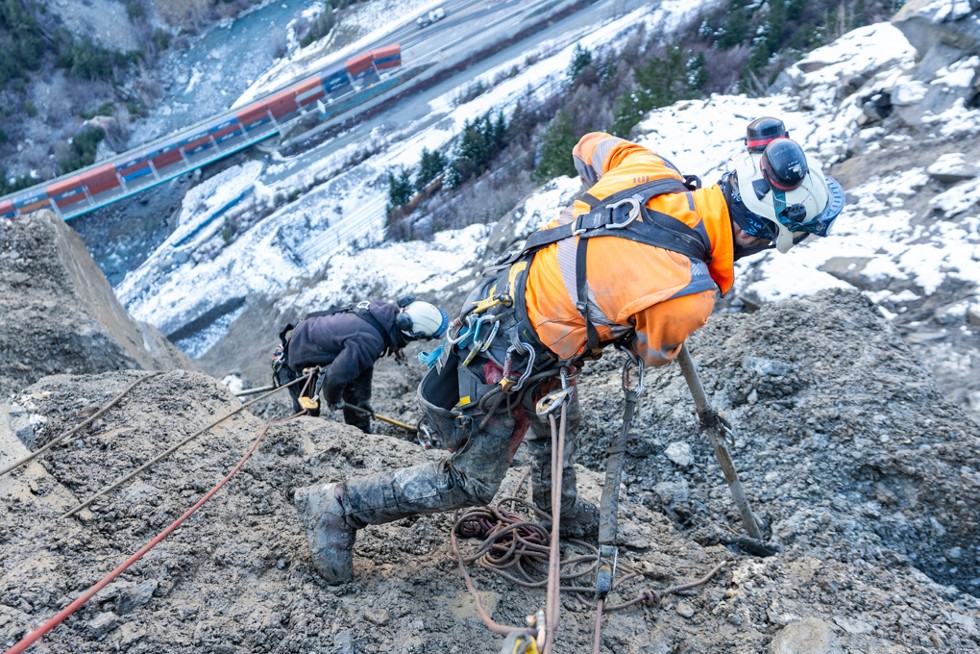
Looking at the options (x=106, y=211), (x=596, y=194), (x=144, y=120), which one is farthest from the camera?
(x=144, y=120)

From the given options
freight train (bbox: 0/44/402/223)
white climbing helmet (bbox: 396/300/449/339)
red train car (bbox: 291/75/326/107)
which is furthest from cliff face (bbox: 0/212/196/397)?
red train car (bbox: 291/75/326/107)

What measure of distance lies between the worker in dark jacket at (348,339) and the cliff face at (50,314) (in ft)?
4.86

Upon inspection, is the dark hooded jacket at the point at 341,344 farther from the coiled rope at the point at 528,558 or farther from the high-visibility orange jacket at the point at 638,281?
the high-visibility orange jacket at the point at 638,281

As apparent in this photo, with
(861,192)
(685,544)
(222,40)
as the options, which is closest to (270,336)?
(861,192)

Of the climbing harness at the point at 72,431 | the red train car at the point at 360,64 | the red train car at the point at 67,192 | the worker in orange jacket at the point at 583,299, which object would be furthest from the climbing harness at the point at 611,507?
the red train car at the point at 67,192

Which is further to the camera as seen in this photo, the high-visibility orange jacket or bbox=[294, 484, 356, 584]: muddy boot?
bbox=[294, 484, 356, 584]: muddy boot

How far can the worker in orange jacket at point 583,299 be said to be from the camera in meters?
2.59

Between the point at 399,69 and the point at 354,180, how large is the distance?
761 centimetres

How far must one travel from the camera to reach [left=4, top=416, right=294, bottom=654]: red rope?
2.13m

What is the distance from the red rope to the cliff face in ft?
6.76

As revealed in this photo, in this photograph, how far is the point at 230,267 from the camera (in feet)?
78.6

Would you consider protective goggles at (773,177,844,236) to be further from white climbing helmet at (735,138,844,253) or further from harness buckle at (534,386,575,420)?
harness buckle at (534,386,575,420)

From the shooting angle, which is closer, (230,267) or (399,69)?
(230,267)

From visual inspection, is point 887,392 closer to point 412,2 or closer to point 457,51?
point 457,51
